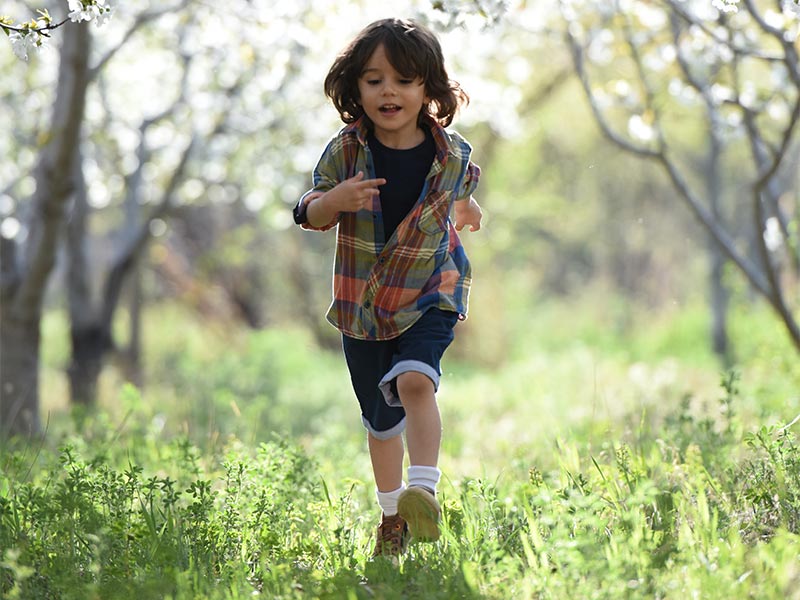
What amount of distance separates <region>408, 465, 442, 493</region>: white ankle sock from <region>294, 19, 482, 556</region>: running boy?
0.02m

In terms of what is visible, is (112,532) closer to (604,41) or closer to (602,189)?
(604,41)

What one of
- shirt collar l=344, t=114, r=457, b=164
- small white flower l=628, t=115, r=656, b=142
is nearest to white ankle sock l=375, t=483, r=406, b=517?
shirt collar l=344, t=114, r=457, b=164

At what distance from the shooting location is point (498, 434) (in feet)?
25.9

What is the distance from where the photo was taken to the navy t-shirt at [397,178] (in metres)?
3.49

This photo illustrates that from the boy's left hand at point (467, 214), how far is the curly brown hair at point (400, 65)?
29 centimetres

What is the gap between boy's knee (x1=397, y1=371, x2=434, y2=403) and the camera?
3242 mm

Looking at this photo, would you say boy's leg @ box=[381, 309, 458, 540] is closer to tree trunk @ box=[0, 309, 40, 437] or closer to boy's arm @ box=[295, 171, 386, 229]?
boy's arm @ box=[295, 171, 386, 229]

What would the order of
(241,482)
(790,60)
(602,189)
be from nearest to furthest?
(241,482)
(790,60)
(602,189)

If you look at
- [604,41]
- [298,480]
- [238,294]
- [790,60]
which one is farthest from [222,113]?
[238,294]

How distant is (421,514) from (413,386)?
1.28ft

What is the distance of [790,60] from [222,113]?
7289 mm

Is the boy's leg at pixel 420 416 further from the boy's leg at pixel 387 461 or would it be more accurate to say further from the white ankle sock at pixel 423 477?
the boy's leg at pixel 387 461

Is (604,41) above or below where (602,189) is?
below

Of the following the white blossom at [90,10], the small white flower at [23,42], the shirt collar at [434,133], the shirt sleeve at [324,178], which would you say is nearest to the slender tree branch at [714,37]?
the shirt collar at [434,133]
